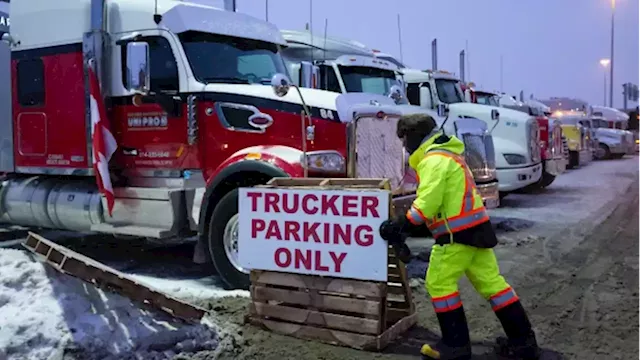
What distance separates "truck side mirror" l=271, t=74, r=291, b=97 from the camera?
23.7ft

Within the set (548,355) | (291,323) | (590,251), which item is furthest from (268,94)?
(590,251)

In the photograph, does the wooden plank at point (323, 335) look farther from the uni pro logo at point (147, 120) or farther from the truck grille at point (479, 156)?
the truck grille at point (479, 156)

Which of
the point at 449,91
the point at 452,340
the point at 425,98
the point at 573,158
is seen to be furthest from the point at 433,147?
the point at 573,158

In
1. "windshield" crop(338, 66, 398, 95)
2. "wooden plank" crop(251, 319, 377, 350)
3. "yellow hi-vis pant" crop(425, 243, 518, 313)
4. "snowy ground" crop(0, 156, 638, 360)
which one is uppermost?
"windshield" crop(338, 66, 398, 95)

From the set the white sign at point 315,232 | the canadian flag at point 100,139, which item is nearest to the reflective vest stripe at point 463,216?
the white sign at point 315,232

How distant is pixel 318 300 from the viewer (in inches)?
216

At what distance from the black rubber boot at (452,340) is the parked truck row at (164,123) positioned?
231 centimetres

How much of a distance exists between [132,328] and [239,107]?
2.90 meters

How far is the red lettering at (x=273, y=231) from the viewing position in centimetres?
562

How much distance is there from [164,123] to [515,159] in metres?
7.98

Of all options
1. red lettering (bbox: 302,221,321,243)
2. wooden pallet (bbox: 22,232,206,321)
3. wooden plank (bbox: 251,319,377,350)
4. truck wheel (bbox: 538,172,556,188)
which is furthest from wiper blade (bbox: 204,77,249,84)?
truck wheel (bbox: 538,172,556,188)

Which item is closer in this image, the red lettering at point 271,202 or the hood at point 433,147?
the hood at point 433,147

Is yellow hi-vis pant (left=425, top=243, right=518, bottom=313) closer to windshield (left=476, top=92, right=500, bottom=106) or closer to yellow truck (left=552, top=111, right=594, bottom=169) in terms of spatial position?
windshield (left=476, top=92, right=500, bottom=106)

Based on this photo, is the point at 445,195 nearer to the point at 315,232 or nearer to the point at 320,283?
the point at 315,232
